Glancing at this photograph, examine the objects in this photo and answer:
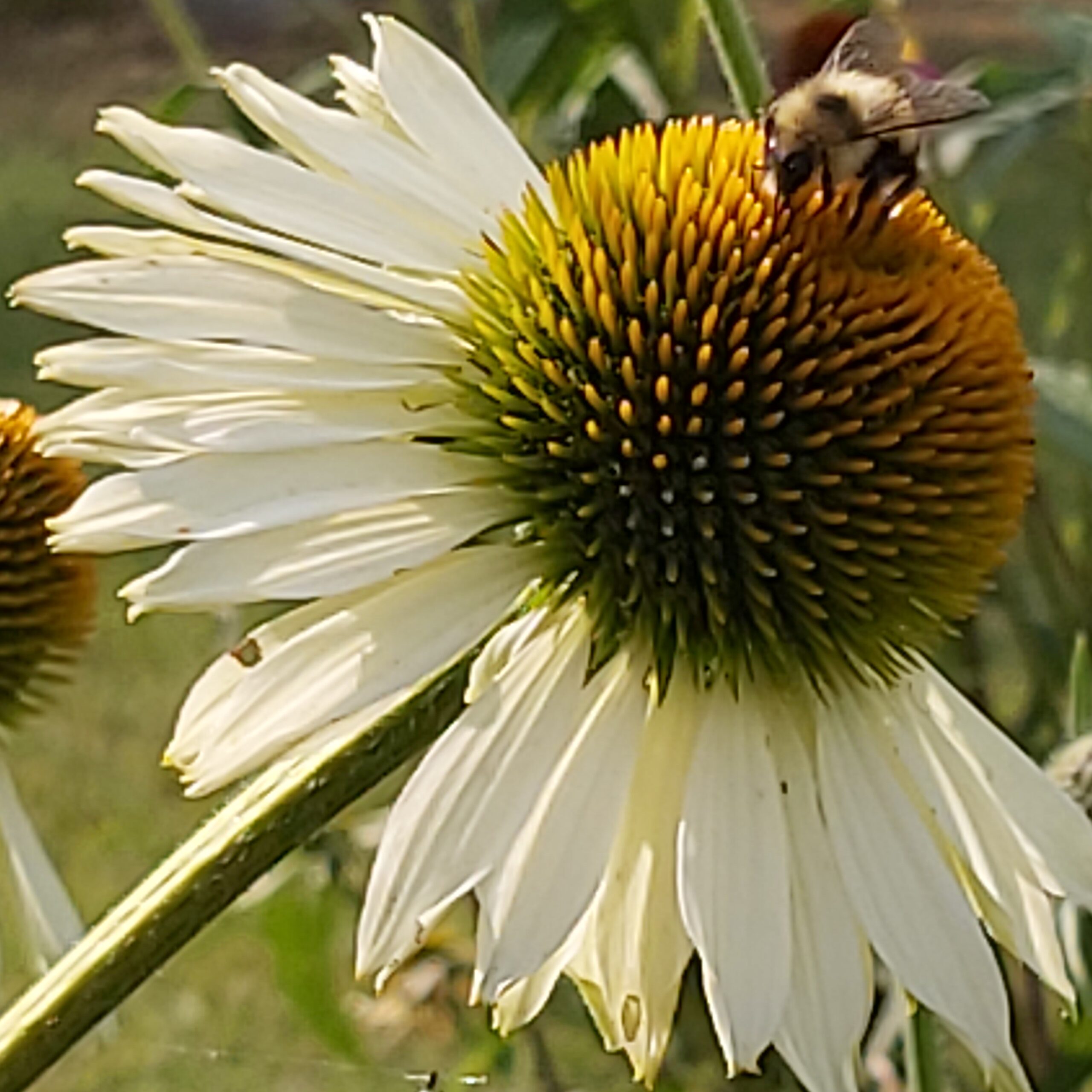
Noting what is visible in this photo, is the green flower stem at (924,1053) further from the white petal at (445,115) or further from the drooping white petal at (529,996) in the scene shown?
the white petal at (445,115)

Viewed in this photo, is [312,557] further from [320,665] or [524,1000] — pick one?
[524,1000]

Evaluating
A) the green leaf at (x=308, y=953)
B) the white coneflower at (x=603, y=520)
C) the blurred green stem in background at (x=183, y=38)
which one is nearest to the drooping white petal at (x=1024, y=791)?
the white coneflower at (x=603, y=520)

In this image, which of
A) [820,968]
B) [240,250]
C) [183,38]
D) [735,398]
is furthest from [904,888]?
[183,38]

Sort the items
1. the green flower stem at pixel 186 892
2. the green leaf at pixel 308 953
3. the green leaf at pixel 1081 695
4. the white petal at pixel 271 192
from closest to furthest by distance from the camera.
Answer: the green flower stem at pixel 186 892 → the white petal at pixel 271 192 → the green leaf at pixel 1081 695 → the green leaf at pixel 308 953

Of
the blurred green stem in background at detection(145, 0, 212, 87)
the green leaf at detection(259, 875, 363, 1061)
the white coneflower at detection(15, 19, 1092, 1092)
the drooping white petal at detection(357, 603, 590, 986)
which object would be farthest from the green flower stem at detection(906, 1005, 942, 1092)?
the blurred green stem in background at detection(145, 0, 212, 87)

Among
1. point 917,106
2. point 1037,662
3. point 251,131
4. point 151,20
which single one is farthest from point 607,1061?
point 151,20
